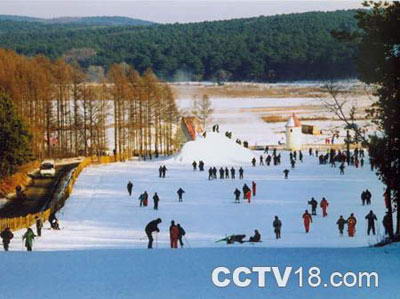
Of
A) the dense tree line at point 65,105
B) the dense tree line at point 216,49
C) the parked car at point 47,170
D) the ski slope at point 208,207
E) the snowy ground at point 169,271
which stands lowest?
the ski slope at point 208,207

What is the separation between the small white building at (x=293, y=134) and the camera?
4409 cm

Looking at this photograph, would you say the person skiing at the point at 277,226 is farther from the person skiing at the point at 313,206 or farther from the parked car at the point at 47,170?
the parked car at the point at 47,170

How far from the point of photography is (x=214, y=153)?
38000mm

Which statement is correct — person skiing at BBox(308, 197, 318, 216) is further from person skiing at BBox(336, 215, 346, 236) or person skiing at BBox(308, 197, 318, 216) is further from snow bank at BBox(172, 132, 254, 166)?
snow bank at BBox(172, 132, 254, 166)

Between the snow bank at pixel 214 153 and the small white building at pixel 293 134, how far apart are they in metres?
6.08

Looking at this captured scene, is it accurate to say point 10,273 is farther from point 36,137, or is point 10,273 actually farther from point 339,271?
point 36,137

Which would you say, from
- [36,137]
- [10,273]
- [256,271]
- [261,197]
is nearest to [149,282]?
[256,271]

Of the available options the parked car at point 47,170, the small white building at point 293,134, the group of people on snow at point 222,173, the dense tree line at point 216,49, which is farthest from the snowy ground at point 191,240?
the dense tree line at point 216,49

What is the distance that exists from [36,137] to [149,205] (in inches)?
758

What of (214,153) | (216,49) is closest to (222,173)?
(214,153)

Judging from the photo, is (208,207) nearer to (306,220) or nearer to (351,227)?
(306,220)

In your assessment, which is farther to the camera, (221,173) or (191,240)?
(221,173)

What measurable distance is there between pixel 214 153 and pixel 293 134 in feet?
26.3

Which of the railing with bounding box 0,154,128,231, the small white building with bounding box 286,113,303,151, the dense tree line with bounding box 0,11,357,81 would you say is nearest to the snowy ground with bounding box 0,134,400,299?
the railing with bounding box 0,154,128,231
